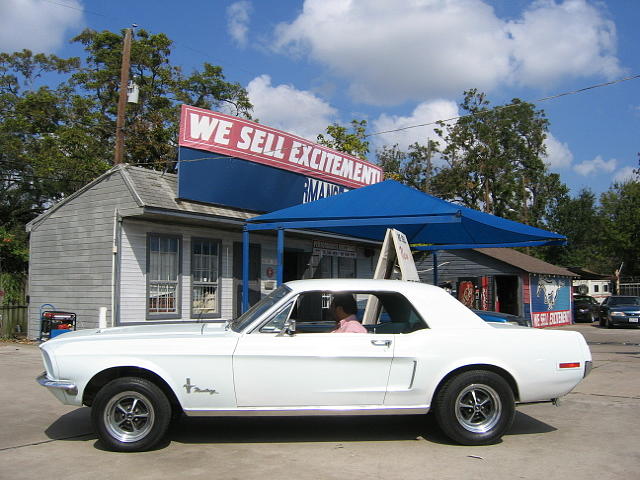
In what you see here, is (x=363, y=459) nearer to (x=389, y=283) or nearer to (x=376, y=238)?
(x=389, y=283)

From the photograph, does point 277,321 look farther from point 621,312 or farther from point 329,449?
point 621,312

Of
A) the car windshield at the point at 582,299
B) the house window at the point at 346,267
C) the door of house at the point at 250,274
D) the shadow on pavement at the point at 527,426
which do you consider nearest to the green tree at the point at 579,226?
the car windshield at the point at 582,299

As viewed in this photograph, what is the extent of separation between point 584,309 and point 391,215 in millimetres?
26430

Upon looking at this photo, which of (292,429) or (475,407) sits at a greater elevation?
(475,407)

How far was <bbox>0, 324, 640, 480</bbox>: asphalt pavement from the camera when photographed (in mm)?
4980

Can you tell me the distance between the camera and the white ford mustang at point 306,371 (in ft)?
17.9

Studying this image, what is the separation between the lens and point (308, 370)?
18.1 ft

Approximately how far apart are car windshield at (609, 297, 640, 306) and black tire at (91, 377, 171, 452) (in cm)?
2579

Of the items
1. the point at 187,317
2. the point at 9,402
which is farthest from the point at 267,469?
the point at 187,317

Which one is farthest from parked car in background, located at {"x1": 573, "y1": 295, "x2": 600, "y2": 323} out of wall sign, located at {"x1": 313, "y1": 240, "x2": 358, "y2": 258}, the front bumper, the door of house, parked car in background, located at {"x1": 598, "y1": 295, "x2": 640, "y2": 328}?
the front bumper

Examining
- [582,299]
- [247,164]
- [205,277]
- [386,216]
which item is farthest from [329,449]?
[582,299]

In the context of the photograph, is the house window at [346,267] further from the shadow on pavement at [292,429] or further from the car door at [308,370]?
the car door at [308,370]

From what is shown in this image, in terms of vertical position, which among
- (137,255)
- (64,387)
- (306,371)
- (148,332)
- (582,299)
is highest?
(137,255)

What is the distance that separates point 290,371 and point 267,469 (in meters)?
0.86
